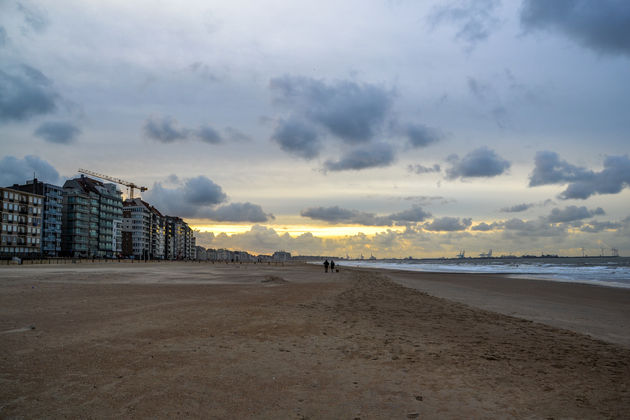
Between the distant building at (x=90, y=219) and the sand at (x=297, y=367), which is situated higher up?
the distant building at (x=90, y=219)

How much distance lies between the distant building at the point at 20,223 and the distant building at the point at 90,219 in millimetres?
20263

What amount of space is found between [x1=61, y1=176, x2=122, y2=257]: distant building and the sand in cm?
13568

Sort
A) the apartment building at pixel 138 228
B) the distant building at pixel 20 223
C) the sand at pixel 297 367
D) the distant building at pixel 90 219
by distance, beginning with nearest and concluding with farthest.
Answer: the sand at pixel 297 367, the distant building at pixel 20 223, the distant building at pixel 90 219, the apartment building at pixel 138 228

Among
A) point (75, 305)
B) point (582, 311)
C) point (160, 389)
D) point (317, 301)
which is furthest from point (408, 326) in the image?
point (75, 305)

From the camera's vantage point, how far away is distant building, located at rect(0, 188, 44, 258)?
318 ft

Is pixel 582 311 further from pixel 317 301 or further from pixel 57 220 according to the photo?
pixel 57 220

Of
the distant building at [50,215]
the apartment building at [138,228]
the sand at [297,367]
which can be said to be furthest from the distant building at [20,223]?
the sand at [297,367]

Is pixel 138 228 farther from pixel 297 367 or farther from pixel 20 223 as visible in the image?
pixel 297 367

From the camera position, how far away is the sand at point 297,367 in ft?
19.9

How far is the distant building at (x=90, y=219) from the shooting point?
428ft

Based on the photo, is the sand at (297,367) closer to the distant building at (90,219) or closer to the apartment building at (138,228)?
the distant building at (90,219)

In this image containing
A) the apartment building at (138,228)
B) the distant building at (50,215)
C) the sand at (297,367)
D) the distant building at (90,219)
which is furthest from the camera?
the apartment building at (138,228)

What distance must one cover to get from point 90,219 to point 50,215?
14.2 m

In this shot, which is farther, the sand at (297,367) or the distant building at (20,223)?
the distant building at (20,223)
